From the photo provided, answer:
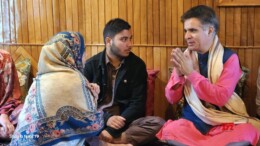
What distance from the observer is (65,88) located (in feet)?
5.81

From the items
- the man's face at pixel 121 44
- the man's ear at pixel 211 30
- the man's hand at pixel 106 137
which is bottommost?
the man's hand at pixel 106 137

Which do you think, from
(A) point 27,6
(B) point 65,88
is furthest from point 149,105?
(A) point 27,6

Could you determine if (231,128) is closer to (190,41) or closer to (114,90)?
(190,41)

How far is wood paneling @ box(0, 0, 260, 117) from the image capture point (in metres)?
2.71

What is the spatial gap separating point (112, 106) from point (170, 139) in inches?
24.6

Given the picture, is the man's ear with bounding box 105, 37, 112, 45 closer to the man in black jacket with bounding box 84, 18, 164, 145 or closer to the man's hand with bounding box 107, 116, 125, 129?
the man in black jacket with bounding box 84, 18, 164, 145

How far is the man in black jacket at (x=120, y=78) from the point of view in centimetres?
247

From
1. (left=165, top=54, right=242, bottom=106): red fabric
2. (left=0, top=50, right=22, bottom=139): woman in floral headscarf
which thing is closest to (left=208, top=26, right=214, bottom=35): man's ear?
(left=165, top=54, right=242, bottom=106): red fabric

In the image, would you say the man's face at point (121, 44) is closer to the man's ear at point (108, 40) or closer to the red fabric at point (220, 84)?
the man's ear at point (108, 40)

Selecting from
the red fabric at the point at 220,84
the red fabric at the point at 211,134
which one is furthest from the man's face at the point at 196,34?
the red fabric at the point at 211,134

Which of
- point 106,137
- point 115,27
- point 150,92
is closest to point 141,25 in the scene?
point 115,27

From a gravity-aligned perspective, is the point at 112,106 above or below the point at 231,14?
below

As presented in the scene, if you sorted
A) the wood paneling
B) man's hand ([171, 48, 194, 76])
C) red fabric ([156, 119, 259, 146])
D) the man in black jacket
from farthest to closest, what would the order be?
the wood paneling
the man in black jacket
man's hand ([171, 48, 194, 76])
red fabric ([156, 119, 259, 146])

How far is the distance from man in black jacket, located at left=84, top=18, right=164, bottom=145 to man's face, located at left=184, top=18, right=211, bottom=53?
529 millimetres
